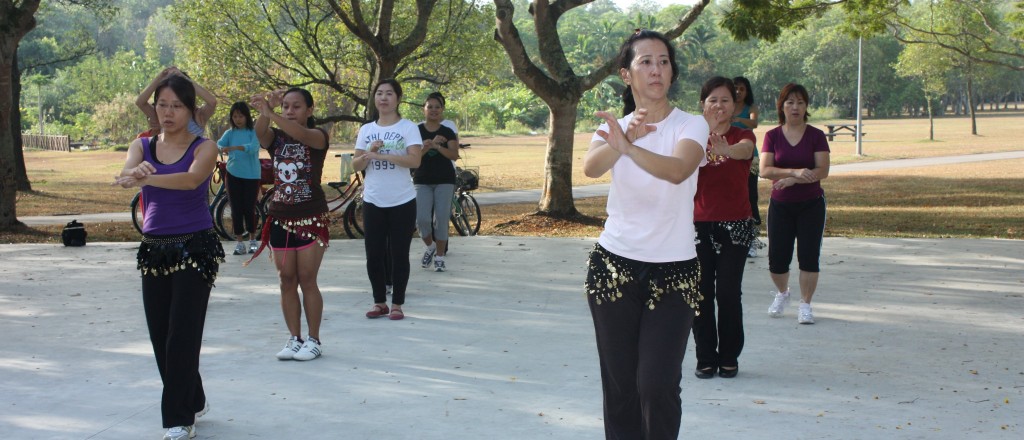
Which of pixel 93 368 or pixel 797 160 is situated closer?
pixel 93 368

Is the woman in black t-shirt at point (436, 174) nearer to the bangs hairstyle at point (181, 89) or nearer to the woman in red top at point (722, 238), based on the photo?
the woman in red top at point (722, 238)

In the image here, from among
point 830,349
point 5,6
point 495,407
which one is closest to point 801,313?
point 830,349

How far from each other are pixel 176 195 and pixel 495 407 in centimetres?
198

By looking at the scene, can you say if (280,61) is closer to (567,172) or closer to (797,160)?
(567,172)

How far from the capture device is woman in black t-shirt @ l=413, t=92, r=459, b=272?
945 centimetres

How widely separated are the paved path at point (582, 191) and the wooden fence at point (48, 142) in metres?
42.2

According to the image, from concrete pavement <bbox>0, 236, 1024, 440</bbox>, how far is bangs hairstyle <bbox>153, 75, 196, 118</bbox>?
1.62 m

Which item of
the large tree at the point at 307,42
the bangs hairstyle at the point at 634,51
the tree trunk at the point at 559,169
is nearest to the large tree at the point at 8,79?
the large tree at the point at 307,42

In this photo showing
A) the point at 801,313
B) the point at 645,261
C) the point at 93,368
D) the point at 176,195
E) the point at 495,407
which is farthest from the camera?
the point at 801,313

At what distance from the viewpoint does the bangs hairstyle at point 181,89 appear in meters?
4.73

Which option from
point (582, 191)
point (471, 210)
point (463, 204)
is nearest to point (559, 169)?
point (471, 210)

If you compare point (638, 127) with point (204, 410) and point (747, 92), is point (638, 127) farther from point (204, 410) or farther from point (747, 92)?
point (747, 92)

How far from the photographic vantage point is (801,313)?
24.2 ft

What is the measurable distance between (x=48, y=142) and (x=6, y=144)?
51.2 metres
